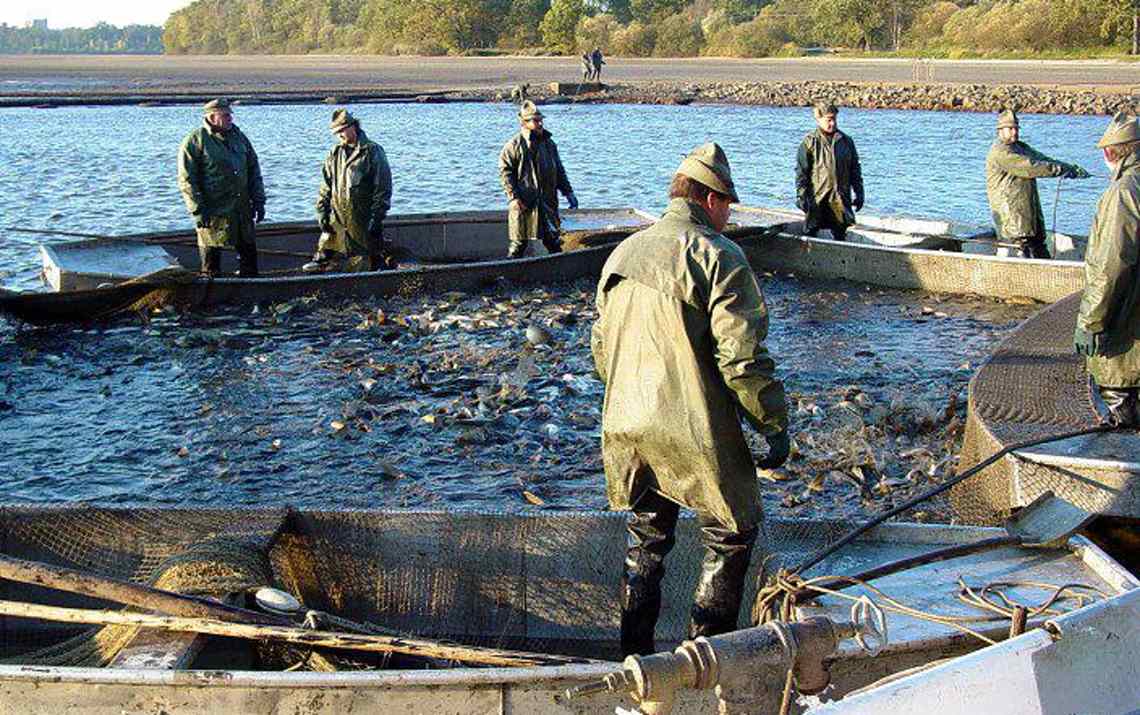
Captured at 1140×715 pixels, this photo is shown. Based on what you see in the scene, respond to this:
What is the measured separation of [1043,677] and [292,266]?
12818mm

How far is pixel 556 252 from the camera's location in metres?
15.6

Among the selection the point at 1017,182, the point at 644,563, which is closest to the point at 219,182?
the point at 1017,182

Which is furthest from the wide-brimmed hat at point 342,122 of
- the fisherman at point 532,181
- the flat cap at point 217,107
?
the fisherman at point 532,181

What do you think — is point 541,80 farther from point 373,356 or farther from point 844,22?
point 373,356

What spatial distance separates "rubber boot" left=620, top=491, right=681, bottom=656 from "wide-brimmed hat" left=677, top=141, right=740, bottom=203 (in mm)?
1319

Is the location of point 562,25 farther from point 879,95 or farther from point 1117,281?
point 1117,281

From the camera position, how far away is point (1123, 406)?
25.9 feet

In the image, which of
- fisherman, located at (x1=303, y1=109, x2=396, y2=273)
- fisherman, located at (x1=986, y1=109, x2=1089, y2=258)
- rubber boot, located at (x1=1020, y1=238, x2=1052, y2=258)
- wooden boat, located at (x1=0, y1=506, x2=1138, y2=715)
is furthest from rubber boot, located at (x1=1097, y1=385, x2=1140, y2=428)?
fisherman, located at (x1=303, y1=109, x2=396, y2=273)

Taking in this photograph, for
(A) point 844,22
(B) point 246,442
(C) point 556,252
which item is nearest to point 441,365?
(B) point 246,442

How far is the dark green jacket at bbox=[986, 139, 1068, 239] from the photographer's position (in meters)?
13.4

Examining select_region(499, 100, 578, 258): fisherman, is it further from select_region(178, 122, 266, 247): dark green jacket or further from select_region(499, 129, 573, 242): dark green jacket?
select_region(178, 122, 266, 247): dark green jacket

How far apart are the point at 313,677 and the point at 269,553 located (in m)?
1.56

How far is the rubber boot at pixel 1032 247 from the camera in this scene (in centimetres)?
1459

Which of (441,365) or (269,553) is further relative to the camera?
(441,365)
